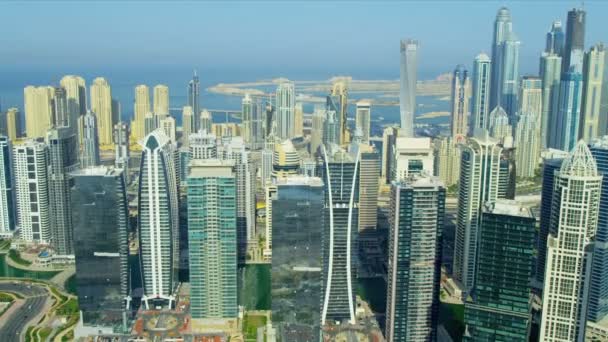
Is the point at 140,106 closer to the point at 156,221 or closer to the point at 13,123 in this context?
the point at 13,123

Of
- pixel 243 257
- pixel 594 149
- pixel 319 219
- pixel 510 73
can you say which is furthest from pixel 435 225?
pixel 510 73

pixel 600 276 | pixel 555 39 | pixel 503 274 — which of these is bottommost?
pixel 600 276

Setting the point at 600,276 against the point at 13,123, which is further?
the point at 13,123

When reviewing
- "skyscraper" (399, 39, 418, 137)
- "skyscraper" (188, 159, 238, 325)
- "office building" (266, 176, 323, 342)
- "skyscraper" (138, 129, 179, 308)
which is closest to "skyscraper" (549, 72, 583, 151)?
"skyscraper" (399, 39, 418, 137)

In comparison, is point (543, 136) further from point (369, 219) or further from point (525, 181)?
point (369, 219)

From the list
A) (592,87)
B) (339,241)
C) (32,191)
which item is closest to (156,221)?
(339,241)

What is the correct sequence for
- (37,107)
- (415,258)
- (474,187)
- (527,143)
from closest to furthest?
(415,258) < (474,187) < (527,143) < (37,107)

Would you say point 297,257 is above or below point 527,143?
below

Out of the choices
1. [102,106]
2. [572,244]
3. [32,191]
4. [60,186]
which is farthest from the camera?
[102,106]
